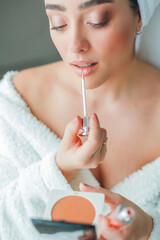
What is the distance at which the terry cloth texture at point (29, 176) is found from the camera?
893 mm

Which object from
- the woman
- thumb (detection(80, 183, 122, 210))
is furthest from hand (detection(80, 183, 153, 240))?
the woman

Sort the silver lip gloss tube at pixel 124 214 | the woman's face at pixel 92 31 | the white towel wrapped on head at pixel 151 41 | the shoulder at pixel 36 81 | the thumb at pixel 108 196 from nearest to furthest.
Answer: the silver lip gloss tube at pixel 124 214, the thumb at pixel 108 196, the woman's face at pixel 92 31, the white towel wrapped on head at pixel 151 41, the shoulder at pixel 36 81

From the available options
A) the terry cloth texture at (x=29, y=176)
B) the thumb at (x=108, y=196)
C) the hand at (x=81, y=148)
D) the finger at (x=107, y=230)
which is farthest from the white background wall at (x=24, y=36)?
the finger at (x=107, y=230)

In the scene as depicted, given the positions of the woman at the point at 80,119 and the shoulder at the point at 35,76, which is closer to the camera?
the woman at the point at 80,119

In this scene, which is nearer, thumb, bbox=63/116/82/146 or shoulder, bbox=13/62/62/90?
thumb, bbox=63/116/82/146

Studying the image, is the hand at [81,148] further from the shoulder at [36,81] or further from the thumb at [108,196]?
the shoulder at [36,81]

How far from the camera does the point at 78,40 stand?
0.79m

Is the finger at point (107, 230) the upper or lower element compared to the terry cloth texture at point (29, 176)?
upper

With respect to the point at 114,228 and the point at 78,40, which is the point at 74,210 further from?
the point at 78,40

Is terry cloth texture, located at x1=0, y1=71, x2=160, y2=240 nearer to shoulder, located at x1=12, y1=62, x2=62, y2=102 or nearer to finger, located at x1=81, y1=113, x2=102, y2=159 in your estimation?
shoulder, located at x1=12, y1=62, x2=62, y2=102

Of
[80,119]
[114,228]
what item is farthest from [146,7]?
[114,228]

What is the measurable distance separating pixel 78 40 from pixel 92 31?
46mm

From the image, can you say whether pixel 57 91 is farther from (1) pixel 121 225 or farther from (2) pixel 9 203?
(1) pixel 121 225

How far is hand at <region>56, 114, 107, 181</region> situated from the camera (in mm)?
713
